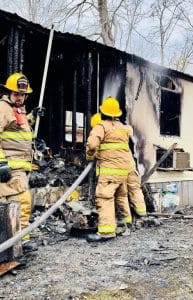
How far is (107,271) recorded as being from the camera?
183 inches

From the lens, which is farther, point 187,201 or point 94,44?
point 187,201

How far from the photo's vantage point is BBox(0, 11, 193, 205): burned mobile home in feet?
24.8

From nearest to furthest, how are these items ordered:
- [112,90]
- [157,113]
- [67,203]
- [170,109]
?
[67,203], [112,90], [157,113], [170,109]

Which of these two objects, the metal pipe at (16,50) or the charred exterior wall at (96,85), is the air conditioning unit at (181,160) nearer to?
the charred exterior wall at (96,85)

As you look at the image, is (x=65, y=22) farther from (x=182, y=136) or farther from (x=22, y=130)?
(x=22, y=130)

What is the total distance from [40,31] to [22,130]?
212 cm

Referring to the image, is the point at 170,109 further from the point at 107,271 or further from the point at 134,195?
the point at 107,271

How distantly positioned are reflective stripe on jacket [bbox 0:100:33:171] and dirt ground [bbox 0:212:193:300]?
47.3 inches

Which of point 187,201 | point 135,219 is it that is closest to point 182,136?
point 187,201

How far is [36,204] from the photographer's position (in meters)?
7.19

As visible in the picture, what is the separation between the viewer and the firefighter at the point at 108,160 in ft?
20.6

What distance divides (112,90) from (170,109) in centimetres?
242

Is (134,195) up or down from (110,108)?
down

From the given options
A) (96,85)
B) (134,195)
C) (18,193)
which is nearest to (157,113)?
(96,85)
